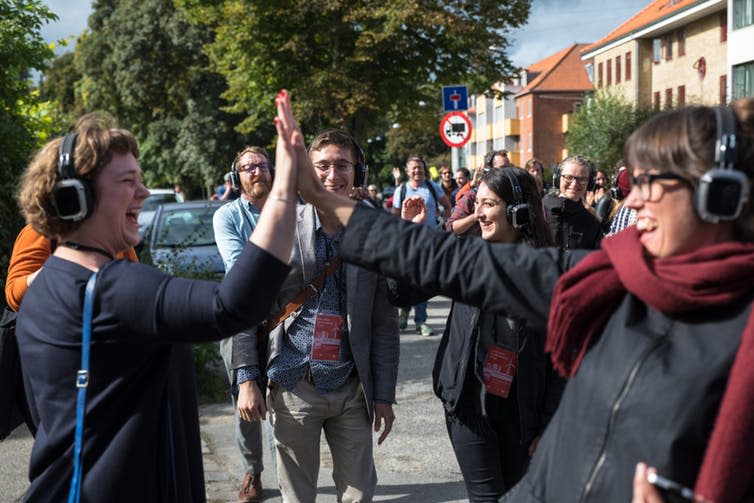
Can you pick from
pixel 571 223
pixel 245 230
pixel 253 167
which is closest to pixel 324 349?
pixel 245 230

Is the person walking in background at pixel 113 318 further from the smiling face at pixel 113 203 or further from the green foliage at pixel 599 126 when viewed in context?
the green foliage at pixel 599 126

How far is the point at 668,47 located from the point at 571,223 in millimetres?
45733

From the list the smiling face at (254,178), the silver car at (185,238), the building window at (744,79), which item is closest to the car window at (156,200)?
the silver car at (185,238)

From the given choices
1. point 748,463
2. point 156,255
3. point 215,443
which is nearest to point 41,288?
point 748,463

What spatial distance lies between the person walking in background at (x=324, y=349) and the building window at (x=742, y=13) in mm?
38669

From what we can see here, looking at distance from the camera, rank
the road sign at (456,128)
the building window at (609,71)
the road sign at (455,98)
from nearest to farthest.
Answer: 1. the road sign at (456,128)
2. the road sign at (455,98)
3. the building window at (609,71)

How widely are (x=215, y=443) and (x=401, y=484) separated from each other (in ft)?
5.34

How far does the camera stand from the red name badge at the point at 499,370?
13.0ft

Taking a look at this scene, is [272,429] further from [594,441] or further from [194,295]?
[594,441]

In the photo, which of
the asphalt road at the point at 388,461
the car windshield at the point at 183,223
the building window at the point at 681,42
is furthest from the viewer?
the building window at the point at 681,42

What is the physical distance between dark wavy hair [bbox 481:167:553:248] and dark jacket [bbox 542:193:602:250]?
356 centimetres

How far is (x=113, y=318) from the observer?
2.36m

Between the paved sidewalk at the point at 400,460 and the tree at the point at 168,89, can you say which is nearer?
the paved sidewalk at the point at 400,460

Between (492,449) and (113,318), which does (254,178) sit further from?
(113,318)
